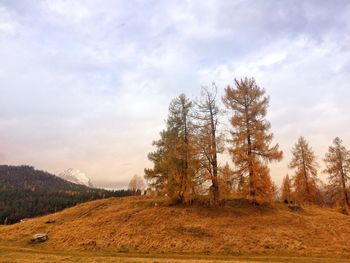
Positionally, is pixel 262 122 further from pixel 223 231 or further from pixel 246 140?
pixel 223 231

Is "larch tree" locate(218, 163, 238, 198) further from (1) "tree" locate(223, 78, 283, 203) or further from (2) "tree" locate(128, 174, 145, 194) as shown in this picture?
(2) "tree" locate(128, 174, 145, 194)

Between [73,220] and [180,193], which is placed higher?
[180,193]

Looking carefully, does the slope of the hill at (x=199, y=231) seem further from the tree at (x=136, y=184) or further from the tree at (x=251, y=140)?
the tree at (x=136, y=184)

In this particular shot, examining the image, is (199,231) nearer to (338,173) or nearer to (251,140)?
(251,140)

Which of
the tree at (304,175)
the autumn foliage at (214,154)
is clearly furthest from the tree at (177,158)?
the tree at (304,175)

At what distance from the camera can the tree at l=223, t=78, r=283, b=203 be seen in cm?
3144

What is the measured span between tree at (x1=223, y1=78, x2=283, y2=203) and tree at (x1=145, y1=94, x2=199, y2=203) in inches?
201

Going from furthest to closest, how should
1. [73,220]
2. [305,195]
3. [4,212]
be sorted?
[4,212] < [305,195] < [73,220]

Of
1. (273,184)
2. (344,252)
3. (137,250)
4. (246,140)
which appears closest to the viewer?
(344,252)

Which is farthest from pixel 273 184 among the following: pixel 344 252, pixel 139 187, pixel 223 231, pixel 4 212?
pixel 4 212

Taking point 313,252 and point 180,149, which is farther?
point 180,149

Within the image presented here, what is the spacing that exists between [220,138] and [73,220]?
21.4 m

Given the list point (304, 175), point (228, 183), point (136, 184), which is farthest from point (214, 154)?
point (136, 184)

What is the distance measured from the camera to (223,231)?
88.2ft
